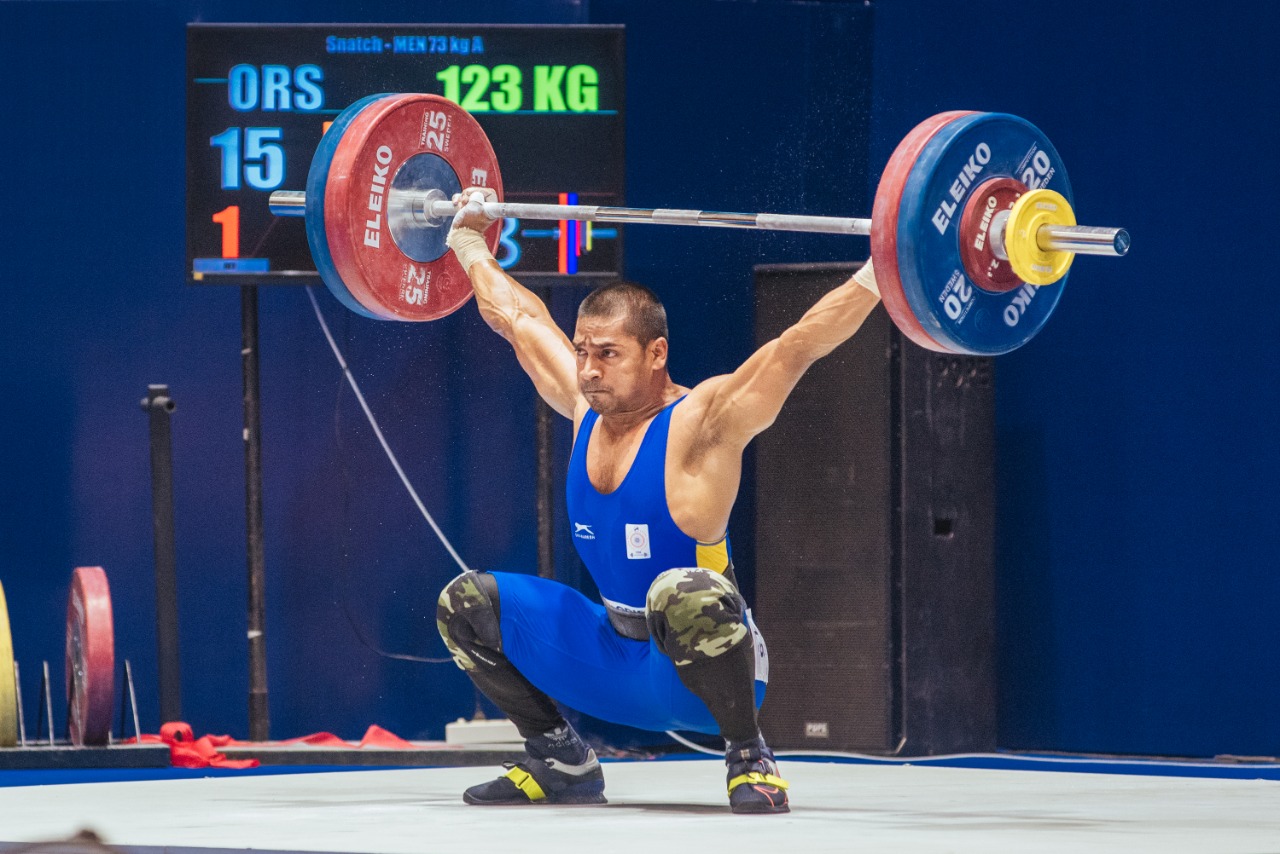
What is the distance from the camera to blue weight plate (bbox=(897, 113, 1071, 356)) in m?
3.78

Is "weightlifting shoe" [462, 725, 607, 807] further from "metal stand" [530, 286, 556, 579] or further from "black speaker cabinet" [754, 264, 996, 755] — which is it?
"black speaker cabinet" [754, 264, 996, 755]

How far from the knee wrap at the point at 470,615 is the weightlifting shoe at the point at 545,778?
276 millimetres

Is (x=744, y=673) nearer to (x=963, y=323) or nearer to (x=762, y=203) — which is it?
(x=963, y=323)

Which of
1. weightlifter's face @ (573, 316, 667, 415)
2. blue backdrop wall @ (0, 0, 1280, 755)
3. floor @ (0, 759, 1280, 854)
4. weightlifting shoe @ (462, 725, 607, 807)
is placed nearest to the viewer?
floor @ (0, 759, 1280, 854)

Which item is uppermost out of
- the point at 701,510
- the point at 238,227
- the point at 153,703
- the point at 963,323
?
the point at 238,227

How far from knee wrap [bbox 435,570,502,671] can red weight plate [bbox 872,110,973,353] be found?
1048mm

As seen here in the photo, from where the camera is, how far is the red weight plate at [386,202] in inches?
184

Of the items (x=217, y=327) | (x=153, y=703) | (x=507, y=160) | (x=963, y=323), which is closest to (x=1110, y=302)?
(x=507, y=160)

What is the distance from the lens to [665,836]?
352 cm

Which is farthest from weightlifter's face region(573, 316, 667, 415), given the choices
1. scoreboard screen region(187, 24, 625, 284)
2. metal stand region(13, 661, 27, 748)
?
metal stand region(13, 661, 27, 748)

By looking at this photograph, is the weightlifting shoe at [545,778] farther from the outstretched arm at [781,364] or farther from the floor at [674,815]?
the outstretched arm at [781,364]

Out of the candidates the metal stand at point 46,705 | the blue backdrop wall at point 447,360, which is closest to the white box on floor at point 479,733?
the blue backdrop wall at point 447,360

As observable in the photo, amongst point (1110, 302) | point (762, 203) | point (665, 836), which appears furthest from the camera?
point (762, 203)

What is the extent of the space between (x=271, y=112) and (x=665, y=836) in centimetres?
298
